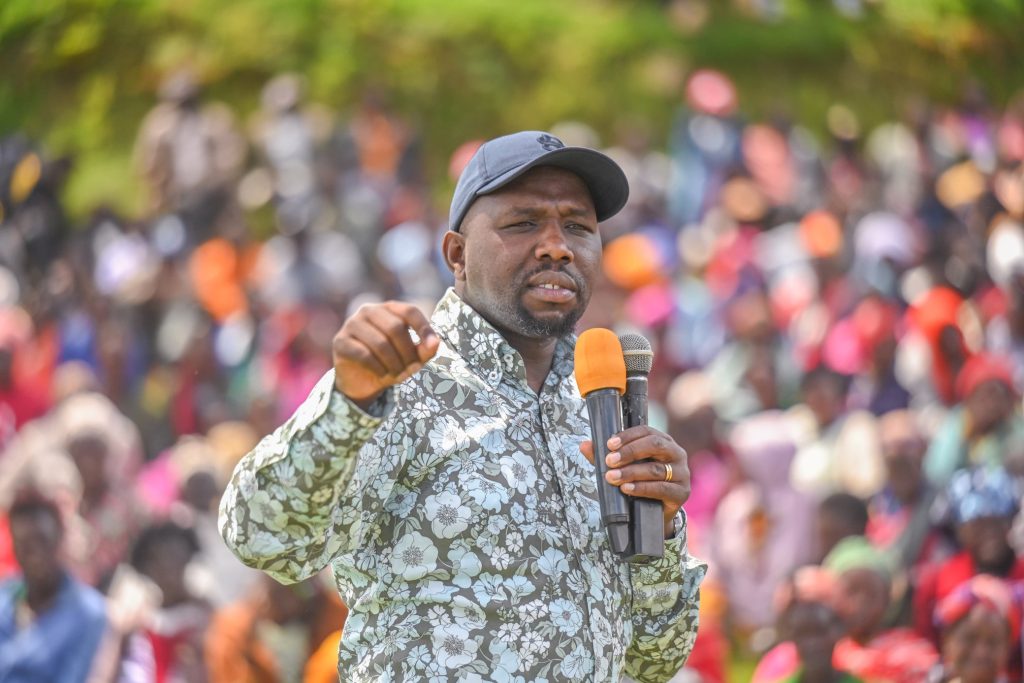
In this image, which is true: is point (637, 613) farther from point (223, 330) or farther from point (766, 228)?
point (766, 228)

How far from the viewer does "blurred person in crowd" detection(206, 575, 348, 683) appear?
657 cm

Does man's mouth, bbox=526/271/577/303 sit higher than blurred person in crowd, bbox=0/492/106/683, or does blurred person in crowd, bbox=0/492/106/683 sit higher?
man's mouth, bbox=526/271/577/303

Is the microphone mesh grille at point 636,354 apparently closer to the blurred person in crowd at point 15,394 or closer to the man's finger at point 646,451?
the man's finger at point 646,451

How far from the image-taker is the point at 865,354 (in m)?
9.27

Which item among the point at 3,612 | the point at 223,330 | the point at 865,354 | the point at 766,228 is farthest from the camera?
the point at 766,228

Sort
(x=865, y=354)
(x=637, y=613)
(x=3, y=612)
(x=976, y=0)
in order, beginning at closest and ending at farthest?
(x=637, y=613), (x=3, y=612), (x=865, y=354), (x=976, y=0)

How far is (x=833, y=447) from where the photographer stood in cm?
820

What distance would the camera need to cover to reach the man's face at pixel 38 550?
6445 millimetres

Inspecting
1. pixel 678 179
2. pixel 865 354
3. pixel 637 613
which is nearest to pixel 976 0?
pixel 678 179

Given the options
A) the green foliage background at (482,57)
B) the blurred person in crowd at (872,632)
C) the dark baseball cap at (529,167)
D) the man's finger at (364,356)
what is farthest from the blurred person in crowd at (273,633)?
the green foliage background at (482,57)

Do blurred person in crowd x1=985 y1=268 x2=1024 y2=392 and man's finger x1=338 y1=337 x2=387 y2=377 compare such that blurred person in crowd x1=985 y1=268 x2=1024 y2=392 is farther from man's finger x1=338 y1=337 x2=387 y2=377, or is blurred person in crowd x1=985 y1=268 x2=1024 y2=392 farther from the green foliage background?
man's finger x1=338 y1=337 x2=387 y2=377

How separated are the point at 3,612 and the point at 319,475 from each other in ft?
13.9

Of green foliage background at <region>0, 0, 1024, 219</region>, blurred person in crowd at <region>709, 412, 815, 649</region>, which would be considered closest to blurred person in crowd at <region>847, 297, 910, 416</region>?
blurred person in crowd at <region>709, 412, 815, 649</region>

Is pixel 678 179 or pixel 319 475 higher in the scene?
pixel 678 179
